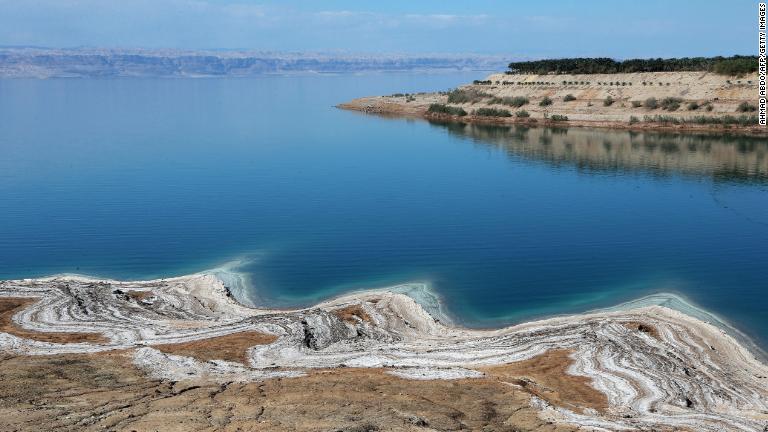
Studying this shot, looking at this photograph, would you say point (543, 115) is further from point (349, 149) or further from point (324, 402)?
point (324, 402)

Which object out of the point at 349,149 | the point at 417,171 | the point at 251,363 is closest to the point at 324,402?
the point at 251,363

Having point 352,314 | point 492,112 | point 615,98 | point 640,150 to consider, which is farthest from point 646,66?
point 352,314

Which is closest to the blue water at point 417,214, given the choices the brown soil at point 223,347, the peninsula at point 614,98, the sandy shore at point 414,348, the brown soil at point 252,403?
the sandy shore at point 414,348

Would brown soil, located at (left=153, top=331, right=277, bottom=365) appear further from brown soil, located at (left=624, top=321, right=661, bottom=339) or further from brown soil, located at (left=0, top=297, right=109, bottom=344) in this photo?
brown soil, located at (left=624, top=321, right=661, bottom=339)

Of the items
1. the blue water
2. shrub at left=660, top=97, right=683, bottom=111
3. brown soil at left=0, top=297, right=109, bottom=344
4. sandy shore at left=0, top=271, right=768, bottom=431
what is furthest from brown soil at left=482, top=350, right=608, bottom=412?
shrub at left=660, top=97, right=683, bottom=111

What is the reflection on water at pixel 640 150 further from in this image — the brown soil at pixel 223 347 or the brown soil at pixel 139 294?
the brown soil at pixel 223 347

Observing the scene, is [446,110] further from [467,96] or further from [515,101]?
[515,101]
